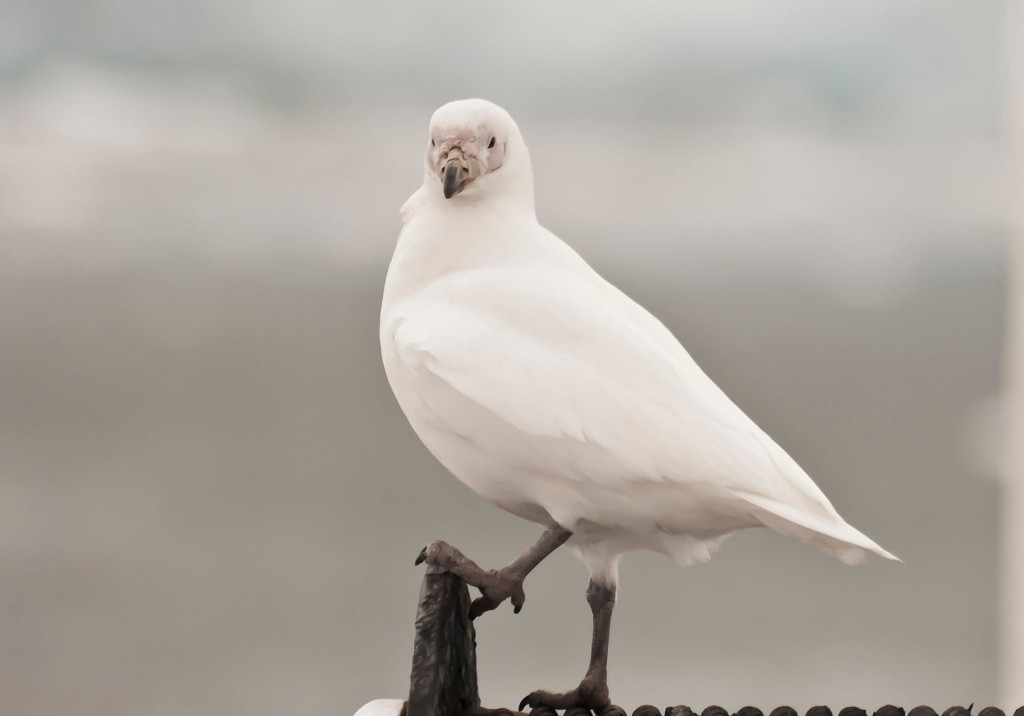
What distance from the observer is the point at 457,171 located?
956mm

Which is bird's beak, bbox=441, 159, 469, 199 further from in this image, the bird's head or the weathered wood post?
the weathered wood post

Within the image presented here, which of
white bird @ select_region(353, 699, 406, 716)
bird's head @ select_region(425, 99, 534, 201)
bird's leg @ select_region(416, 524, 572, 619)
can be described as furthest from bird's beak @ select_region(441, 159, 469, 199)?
white bird @ select_region(353, 699, 406, 716)

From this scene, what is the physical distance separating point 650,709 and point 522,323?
29 centimetres

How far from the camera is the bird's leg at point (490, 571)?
0.87 m

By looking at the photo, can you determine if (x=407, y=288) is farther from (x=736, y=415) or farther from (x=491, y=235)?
(x=736, y=415)

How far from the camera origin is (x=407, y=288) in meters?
0.99

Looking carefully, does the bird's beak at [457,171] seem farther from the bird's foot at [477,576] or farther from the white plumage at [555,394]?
the bird's foot at [477,576]

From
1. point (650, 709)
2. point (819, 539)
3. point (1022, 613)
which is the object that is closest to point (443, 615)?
point (650, 709)

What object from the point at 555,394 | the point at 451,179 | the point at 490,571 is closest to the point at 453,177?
the point at 451,179

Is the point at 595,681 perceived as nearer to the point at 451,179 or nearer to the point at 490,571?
the point at 490,571

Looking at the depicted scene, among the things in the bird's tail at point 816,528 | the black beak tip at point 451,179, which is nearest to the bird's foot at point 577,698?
the bird's tail at point 816,528

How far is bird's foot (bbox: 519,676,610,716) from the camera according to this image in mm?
917

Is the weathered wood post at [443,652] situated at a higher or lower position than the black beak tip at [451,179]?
lower

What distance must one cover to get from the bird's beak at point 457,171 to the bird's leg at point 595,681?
32 centimetres
